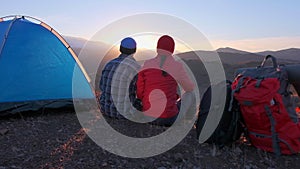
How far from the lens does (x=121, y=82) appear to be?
16.9 feet

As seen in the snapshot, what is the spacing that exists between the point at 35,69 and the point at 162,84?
7.58ft

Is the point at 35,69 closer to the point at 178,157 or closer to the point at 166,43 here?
the point at 166,43

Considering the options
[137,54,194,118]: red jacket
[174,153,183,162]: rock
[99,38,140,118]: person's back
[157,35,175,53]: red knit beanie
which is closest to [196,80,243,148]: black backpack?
→ [174,153,183,162]: rock

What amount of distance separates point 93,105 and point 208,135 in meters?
2.64

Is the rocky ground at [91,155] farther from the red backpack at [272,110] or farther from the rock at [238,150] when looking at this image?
the red backpack at [272,110]

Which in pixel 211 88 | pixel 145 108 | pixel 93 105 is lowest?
pixel 93 105

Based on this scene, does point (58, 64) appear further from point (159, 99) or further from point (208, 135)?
point (208, 135)

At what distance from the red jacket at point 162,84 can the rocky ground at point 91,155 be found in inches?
15.8

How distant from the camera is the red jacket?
489 centimetres

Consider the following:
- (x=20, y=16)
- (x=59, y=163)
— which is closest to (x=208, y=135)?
(x=59, y=163)

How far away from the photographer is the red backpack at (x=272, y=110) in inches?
153

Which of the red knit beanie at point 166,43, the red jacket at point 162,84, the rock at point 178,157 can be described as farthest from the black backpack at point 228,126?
the red knit beanie at point 166,43

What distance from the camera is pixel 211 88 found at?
4.29 metres

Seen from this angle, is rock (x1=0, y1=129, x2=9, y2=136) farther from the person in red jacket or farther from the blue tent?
the person in red jacket
